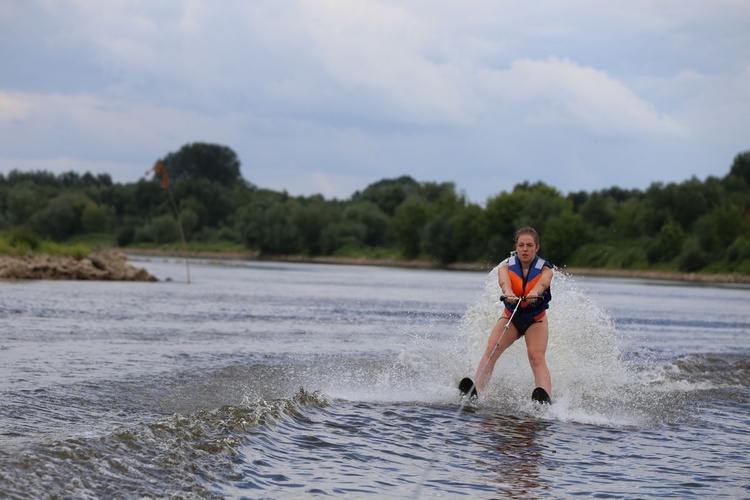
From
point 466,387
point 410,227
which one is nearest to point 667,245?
point 410,227

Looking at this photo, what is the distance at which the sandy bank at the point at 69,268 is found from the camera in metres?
38.5

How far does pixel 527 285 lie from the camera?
11000mm

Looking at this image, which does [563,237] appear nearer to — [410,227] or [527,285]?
[410,227]

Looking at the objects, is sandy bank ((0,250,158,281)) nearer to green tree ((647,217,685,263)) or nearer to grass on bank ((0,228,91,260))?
grass on bank ((0,228,91,260))

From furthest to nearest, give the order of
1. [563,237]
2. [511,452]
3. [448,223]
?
[448,223] < [563,237] < [511,452]

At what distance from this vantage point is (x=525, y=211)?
375 feet

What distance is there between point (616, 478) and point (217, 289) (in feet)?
100

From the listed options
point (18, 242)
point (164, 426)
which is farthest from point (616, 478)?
point (18, 242)

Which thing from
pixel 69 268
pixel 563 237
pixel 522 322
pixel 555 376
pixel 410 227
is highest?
pixel 410 227

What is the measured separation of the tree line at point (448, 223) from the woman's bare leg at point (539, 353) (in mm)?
65870

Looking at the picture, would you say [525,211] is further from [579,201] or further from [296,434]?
[296,434]

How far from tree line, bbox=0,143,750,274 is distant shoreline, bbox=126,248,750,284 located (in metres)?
1.08

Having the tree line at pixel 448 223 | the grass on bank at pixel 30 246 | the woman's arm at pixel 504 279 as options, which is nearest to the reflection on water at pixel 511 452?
the woman's arm at pixel 504 279

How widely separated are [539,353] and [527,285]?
2.58 ft
